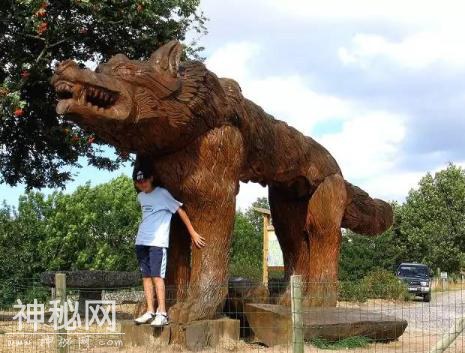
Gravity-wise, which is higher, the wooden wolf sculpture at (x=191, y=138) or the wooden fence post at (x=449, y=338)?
the wooden wolf sculpture at (x=191, y=138)

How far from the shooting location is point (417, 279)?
20.9 meters

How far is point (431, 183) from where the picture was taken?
117 feet

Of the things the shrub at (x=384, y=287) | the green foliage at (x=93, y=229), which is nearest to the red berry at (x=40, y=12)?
the shrub at (x=384, y=287)

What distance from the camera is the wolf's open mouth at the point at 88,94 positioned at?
18.3 ft

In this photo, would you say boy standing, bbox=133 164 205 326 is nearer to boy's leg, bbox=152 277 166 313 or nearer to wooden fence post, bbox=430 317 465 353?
boy's leg, bbox=152 277 166 313

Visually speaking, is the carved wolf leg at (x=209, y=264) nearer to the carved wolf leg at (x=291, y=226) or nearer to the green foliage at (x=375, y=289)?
the carved wolf leg at (x=291, y=226)

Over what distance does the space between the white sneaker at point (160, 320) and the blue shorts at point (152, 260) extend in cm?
37

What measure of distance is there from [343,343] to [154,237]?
239cm

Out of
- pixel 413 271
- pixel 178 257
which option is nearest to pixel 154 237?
pixel 178 257

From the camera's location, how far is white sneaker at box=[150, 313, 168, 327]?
6238 mm

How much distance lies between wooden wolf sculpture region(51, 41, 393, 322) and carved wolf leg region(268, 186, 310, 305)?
0.72 meters

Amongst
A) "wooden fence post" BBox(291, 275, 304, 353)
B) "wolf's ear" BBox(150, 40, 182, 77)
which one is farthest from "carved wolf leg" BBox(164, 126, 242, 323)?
"wooden fence post" BBox(291, 275, 304, 353)

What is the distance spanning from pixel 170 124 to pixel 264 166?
1.65 m

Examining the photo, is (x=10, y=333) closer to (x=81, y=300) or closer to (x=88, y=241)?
(x=81, y=300)
